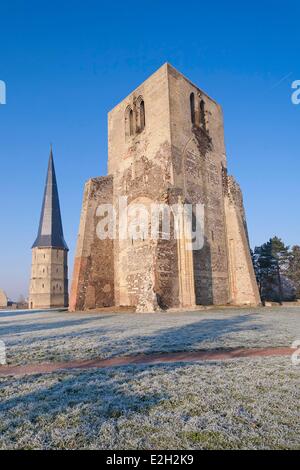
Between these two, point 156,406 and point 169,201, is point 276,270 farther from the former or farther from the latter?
point 156,406

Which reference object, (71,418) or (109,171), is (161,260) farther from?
(71,418)

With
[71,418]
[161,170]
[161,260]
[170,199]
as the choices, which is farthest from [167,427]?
[161,170]

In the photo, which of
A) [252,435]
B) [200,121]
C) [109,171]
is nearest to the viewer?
[252,435]

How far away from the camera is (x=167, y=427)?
2486 mm

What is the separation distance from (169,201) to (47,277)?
123 feet

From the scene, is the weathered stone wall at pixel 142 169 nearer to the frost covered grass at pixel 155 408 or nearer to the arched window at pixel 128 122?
the arched window at pixel 128 122

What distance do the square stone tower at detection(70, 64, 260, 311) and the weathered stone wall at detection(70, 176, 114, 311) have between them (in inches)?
2.4

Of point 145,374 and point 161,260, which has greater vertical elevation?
point 161,260

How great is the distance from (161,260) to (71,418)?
12.6 meters

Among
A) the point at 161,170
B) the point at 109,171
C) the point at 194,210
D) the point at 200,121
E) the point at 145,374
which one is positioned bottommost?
the point at 145,374

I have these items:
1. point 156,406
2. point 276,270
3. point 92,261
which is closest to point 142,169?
point 92,261

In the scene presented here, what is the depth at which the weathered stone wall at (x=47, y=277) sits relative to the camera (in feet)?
156

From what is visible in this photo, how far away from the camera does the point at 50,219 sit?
4638 centimetres

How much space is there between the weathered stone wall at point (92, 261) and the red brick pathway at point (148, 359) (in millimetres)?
12947
